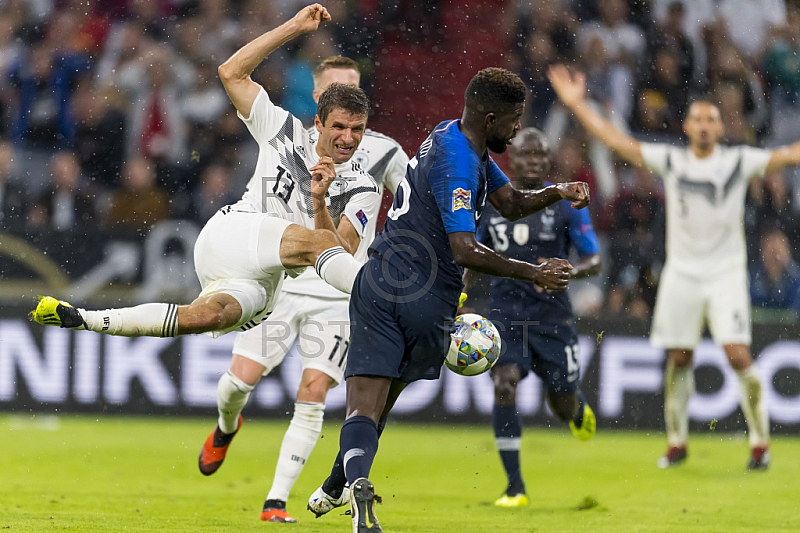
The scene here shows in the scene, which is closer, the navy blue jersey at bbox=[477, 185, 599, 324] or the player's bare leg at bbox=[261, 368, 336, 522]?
the player's bare leg at bbox=[261, 368, 336, 522]

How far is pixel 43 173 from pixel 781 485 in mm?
7597

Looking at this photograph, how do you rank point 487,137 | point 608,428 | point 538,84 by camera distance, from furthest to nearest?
1. point 538,84
2. point 608,428
3. point 487,137

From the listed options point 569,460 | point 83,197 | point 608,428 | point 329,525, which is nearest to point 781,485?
point 569,460

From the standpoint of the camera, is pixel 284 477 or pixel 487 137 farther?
pixel 284 477

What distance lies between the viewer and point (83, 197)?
11.2 meters

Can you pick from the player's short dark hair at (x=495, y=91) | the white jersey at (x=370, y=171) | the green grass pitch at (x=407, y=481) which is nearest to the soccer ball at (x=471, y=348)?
the player's short dark hair at (x=495, y=91)

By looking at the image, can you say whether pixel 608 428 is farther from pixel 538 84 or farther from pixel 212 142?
pixel 212 142

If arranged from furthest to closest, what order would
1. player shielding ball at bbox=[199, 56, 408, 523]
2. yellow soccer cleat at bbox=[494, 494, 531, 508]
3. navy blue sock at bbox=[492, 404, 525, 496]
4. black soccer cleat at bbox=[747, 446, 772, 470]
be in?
black soccer cleat at bbox=[747, 446, 772, 470] → navy blue sock at bbox=[492, 404, 525, 496] → yellow soccer cleat at bbox=[494, 494, 531, 508] → player shielding ball at bbox=[199, 56, 408, 523]

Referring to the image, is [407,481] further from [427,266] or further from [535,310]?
[427,266]

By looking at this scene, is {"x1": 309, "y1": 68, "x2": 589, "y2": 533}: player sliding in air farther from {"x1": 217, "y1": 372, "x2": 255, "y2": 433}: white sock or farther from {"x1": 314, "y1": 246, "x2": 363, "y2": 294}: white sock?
{"x1": 217, "y1": 372, "x2": 255, "y2": 433}: white sock

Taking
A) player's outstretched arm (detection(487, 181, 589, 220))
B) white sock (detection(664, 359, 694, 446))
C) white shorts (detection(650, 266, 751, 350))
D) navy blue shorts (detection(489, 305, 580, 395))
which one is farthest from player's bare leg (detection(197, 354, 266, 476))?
white shorts (detection(650, 266, 751, 350))

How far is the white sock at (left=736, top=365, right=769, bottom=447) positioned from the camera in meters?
8.95

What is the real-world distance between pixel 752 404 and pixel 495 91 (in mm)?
5252

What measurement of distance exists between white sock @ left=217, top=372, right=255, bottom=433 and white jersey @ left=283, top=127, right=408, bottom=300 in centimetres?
64
